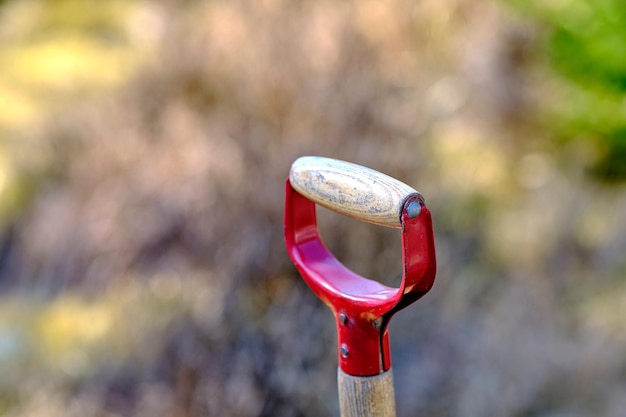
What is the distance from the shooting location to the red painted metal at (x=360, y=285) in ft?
3.19

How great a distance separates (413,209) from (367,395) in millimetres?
315

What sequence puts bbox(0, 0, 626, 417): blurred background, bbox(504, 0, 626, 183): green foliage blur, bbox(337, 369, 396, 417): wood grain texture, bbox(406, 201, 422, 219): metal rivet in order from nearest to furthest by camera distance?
bbox(406, 201, 422, 219): metal rivet
bbox(337, 369, 396, 417): wood grain texture
bbox(0, 0, 626, 417): blurred background
bbox(504, 0, 626, 183): green foliage blur

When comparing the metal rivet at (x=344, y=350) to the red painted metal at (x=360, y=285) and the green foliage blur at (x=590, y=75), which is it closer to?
the red painted metal at (x=360, y=285)

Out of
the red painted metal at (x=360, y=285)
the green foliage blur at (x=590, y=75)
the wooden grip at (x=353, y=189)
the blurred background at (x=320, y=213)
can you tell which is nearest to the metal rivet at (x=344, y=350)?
the red painted metal at (x=360, y=285)

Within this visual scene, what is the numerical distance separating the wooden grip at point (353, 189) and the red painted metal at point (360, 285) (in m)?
0.03

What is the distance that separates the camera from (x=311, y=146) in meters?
2.56

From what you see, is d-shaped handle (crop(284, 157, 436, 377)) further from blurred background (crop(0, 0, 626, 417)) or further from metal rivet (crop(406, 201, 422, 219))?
blurred background (crop(0, 0, 626, 417))

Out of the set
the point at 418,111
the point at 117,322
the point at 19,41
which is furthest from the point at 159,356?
the point at 19,41

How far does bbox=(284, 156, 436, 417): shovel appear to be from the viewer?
97 cm

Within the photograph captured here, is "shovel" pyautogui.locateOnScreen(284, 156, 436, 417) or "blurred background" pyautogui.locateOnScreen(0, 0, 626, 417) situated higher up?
"shovel" pyautogui.locateOnScreen(284, 156, 436, 417)

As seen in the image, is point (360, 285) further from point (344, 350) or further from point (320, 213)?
point (320, 213)

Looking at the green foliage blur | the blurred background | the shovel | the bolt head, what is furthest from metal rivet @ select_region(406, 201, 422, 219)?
the green foliage blur

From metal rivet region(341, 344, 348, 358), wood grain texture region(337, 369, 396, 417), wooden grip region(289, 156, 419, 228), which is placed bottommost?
wood grain texture region(337, 369, 396, 417)

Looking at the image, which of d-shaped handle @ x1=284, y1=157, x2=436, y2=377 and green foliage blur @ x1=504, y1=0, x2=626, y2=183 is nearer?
d-shaped handle @ x1=284, y1=157, x2=436, y2=377
